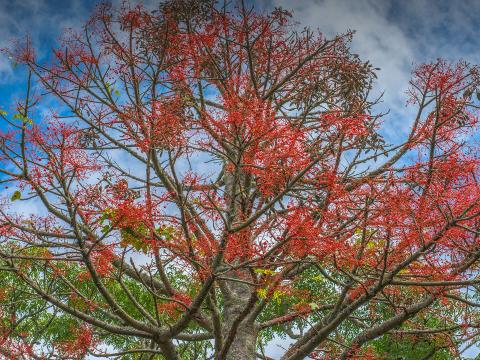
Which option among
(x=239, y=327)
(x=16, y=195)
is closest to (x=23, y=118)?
(x=16, y=195)

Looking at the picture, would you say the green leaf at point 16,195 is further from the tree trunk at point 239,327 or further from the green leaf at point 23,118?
the tree trunk at point 239,327

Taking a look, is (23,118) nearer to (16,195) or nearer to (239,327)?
(16,195)

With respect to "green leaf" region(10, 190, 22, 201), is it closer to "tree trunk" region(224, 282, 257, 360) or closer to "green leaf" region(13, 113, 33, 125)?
"green leaf" region(13, 113, 33, 125)

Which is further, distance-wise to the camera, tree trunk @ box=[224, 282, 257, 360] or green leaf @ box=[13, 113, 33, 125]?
tree trunk @ box=[224, 282, 257, 360]

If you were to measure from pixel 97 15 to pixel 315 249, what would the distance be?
4.61 m

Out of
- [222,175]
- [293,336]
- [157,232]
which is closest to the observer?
[157,232]

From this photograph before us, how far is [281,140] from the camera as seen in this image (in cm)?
641

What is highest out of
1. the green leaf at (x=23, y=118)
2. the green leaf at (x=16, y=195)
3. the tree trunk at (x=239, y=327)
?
the green leaf at (x=23, y=118)

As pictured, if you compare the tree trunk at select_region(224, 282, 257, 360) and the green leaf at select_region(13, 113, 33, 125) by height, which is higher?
the green leaf at select_region(13, 113, 33, 125)

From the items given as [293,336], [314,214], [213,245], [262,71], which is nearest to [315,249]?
[314,214]

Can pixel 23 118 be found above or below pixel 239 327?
above

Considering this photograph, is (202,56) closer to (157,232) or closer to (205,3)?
(205,3)

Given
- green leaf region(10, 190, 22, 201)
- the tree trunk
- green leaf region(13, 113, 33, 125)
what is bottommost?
the tree trunk

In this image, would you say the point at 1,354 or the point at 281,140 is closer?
the point at 281,140
